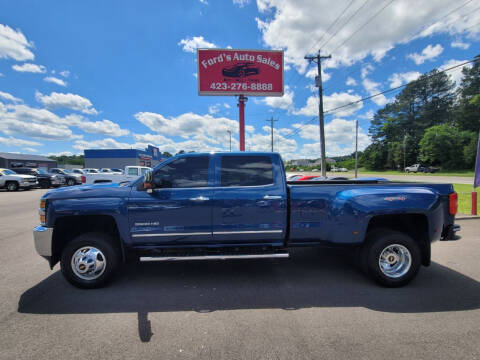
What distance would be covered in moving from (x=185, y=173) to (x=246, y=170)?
0.92 metres

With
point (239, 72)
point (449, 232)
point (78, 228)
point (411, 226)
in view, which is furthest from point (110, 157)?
point (449, 232)

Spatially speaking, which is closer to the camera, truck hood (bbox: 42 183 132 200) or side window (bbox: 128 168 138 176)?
truck hood (bbox: 42 183 132 200)

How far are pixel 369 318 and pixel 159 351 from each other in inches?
88.7

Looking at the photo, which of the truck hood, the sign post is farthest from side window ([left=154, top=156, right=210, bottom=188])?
the sign post

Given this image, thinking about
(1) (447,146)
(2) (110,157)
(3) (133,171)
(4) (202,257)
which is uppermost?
(1) (447,146)

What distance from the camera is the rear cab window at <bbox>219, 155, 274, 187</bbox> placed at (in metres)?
3.48

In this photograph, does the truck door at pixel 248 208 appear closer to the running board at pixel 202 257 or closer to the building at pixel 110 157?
the running board at pixel 202 257

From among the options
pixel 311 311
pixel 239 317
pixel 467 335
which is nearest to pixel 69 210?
pixel 239 317

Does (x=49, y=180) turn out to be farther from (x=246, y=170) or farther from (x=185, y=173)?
(x=246, y=170)

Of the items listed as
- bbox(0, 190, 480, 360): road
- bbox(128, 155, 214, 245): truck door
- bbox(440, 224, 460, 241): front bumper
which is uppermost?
bbox(128, 155, 214, 245): truck door

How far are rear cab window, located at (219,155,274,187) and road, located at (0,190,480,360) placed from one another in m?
1.48

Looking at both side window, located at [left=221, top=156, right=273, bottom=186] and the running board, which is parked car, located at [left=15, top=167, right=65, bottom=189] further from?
side window, located at [left=221, top=156, right=273, bottom=186]

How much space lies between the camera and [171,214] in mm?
3311

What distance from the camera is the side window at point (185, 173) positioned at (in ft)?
11.3
